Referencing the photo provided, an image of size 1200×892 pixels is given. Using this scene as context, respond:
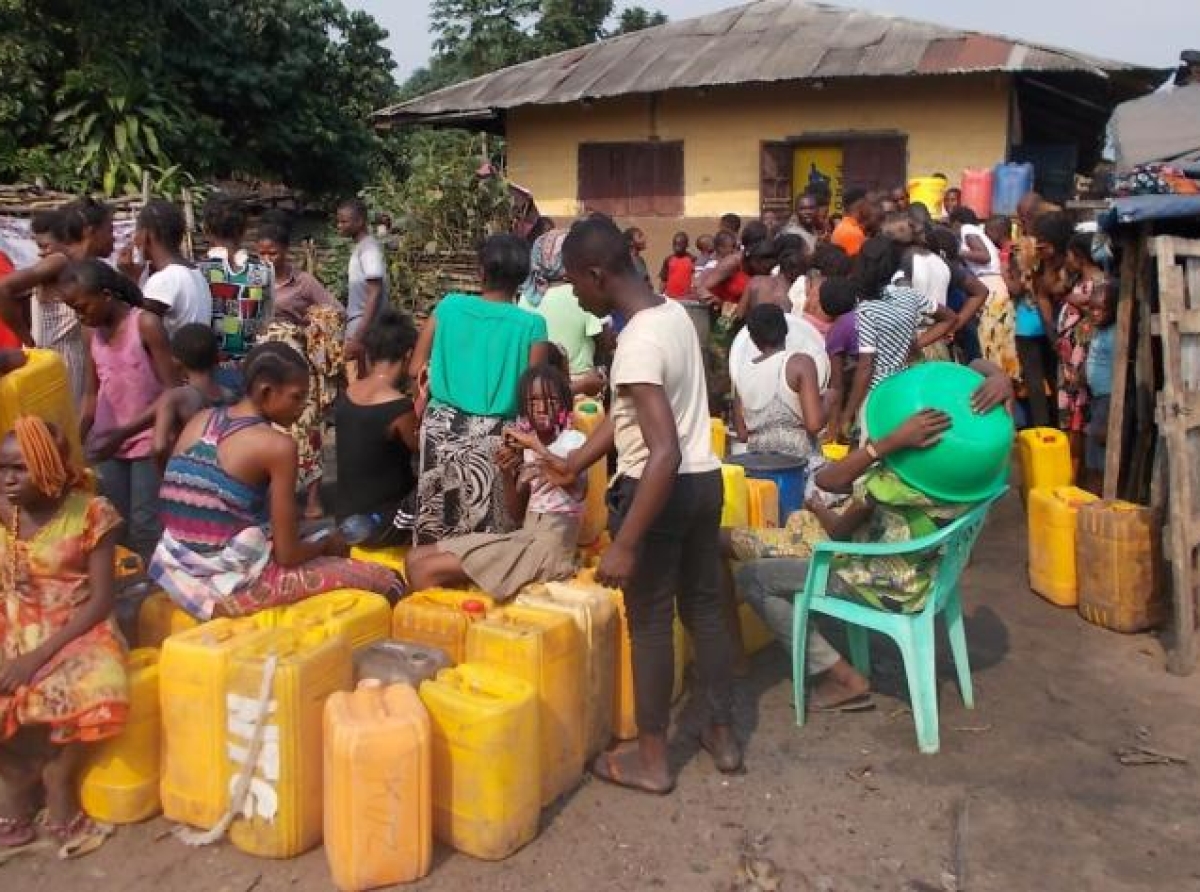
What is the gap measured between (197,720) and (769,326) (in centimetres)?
331

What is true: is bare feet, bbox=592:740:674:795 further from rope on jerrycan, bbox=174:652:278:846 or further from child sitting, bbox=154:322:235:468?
child sitting, bbox=154:322:235:468

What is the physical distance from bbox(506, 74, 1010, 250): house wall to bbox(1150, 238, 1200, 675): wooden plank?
32.2 feet

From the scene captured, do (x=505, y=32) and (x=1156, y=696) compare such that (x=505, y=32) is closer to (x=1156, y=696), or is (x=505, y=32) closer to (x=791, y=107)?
(x=791, y=107)

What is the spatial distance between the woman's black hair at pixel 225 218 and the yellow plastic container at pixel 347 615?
2930 millimetres

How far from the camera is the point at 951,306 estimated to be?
8.03 metres

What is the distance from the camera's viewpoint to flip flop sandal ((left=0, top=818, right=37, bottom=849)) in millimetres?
3496

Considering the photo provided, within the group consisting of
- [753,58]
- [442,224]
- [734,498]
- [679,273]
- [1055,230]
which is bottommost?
[734,498]

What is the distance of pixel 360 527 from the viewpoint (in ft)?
16.1

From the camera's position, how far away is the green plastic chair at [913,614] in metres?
4.03

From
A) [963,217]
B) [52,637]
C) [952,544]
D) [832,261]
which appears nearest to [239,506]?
[52,637]

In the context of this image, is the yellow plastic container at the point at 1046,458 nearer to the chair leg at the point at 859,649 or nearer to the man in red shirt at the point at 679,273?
the chair leg at the point at 859,649

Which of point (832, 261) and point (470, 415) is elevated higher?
point (832, 261)

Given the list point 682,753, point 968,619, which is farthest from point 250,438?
point 968,619

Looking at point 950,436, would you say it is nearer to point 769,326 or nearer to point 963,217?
point 769,326
